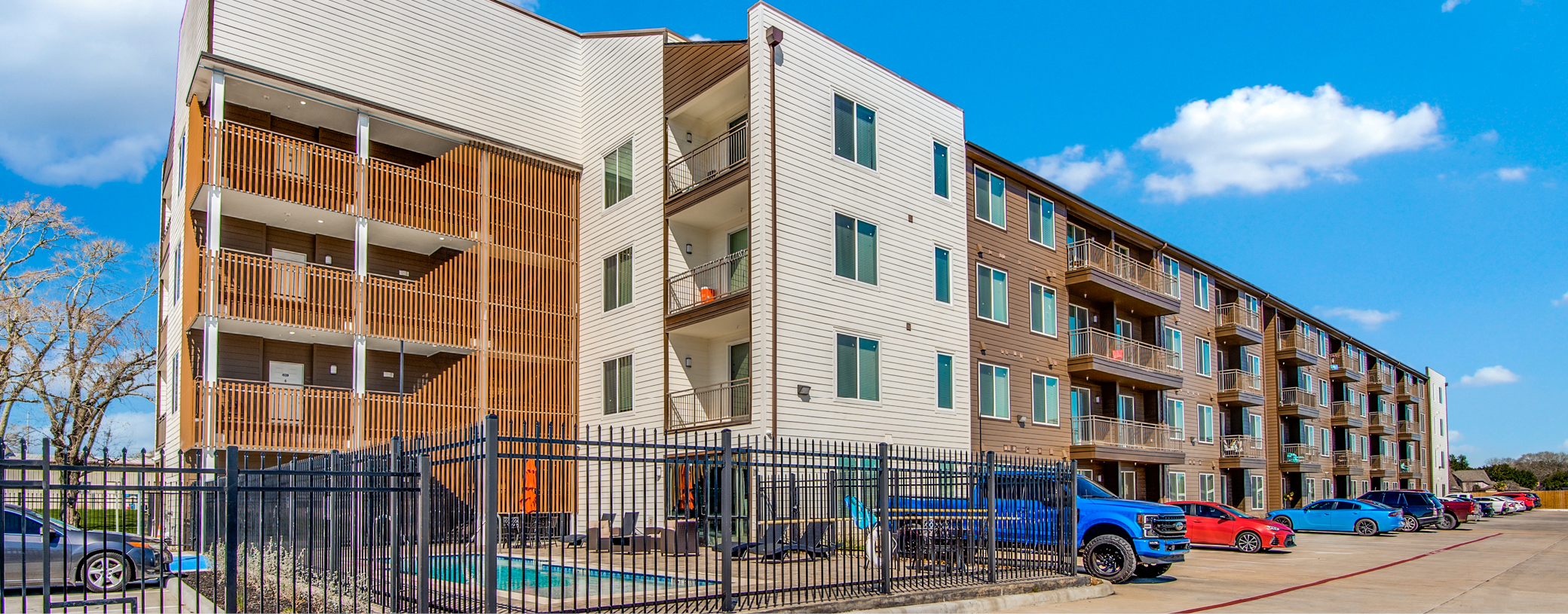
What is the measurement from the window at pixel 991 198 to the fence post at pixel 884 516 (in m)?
18.2

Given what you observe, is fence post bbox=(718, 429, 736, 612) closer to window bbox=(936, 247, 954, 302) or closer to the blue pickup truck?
the blue pickup truck

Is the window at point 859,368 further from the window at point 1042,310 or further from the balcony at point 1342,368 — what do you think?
the balcony at point 1342,368

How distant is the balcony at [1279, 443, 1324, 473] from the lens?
5059cm

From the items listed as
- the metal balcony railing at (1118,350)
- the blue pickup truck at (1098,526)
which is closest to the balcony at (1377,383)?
the metal balcony railing at (1118,350)

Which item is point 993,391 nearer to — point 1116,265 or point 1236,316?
point 1116,265

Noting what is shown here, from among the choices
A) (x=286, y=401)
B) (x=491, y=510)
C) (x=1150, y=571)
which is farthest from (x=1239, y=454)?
(x=491, y=510)

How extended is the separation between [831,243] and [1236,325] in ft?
90.9

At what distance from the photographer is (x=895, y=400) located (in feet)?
84.5

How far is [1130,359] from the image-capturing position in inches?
1448

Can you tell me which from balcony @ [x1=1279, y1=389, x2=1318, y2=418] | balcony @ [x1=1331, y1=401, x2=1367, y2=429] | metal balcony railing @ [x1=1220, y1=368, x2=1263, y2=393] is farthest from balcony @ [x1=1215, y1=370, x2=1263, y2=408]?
balcony @ [x1=1331, y1=401, x2=1367, y2=429]

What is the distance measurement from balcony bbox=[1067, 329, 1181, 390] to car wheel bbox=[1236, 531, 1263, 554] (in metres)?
7.51

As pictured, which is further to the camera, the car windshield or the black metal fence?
the car windshield

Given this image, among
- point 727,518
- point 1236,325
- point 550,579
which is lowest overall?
point 550,579

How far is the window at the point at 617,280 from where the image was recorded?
27578 millimetres
